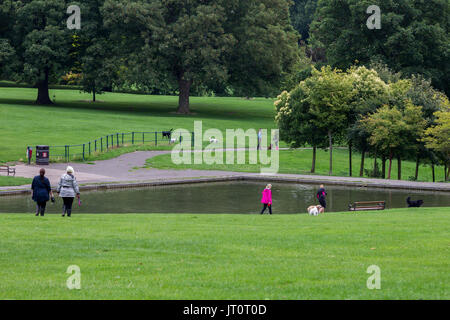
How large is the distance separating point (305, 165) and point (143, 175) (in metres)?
14.3

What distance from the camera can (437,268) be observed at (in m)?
11.6

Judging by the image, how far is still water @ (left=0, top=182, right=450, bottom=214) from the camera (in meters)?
27.0

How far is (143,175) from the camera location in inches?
1451

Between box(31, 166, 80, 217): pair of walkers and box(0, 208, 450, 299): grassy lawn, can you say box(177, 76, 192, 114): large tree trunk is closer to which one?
box(31, 166, 80, 217): pair of walkers

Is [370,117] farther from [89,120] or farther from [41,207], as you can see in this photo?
[89,120]

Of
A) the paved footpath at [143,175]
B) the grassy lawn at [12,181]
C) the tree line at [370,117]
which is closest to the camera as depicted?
the grassy lawn at [12,181]

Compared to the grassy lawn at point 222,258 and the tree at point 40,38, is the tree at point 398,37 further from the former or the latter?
the grassy lawn at point 222,258

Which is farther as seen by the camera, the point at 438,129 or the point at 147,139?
the point at 147,139

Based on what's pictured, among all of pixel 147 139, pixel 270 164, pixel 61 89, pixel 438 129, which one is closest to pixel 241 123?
pixel 147 139

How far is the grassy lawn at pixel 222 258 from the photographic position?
9.91m

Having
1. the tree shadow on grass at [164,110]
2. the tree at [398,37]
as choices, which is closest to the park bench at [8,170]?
the tree shadow on grass at [164,110]

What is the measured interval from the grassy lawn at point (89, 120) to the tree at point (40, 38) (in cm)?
423

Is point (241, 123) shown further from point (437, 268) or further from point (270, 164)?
point (437, 268)
